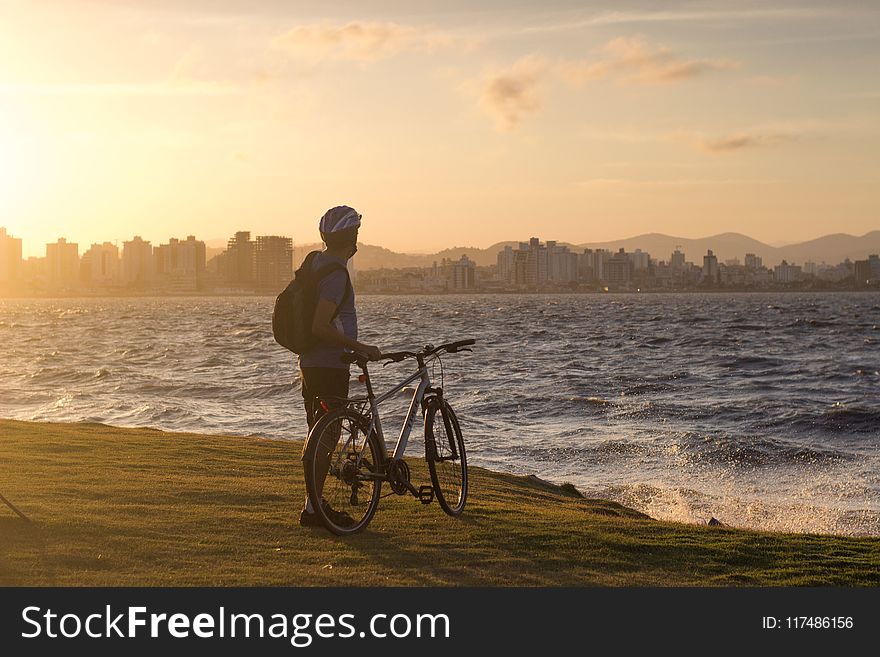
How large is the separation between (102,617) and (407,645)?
1748 millimetres

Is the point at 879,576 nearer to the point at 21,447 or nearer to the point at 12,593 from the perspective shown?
the point at 12,593

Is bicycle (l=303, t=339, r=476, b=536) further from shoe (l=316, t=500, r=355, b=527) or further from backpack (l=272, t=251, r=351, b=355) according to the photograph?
backpack (l=272, t=251, r=351, b=355)

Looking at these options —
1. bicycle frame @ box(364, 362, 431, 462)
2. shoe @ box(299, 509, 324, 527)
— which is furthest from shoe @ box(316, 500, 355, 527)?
bicycle frame @ box(364, 362, 431, 462)

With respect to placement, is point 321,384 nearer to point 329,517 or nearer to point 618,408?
point 329,517

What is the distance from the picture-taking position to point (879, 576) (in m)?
6.96

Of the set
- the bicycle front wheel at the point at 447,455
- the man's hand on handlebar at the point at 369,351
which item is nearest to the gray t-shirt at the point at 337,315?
the man's hand on handlebar at the point at 369,351

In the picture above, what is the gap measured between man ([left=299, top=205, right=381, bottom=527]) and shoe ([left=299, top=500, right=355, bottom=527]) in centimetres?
5

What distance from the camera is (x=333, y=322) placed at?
6938 millimetres

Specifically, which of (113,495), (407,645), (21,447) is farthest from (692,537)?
(21,447)

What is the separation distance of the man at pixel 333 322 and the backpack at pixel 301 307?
36 mm

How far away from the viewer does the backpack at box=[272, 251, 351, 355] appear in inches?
272

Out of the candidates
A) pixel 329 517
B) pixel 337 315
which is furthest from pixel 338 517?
pixel 337 315

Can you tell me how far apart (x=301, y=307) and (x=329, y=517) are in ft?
5.29

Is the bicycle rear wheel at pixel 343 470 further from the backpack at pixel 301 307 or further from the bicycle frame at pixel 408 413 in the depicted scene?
the backpack at pixel 301 307
